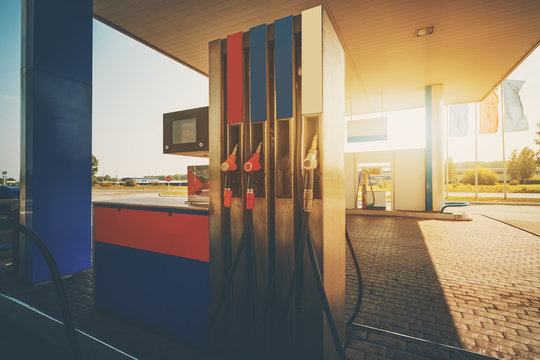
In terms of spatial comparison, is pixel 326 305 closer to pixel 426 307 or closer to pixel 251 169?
pixel 251 169

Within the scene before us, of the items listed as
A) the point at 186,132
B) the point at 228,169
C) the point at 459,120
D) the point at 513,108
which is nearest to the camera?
the point at 228,169

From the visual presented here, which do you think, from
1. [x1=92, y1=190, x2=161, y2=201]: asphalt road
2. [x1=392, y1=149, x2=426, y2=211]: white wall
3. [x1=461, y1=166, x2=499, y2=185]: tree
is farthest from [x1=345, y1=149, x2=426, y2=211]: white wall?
[x1=461, y1=166, x2=499, y2=185]: tree

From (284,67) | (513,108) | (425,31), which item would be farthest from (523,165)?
(284,67)

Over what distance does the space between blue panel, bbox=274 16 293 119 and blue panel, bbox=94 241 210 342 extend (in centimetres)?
126

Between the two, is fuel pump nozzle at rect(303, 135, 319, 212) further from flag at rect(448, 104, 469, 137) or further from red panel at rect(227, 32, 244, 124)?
flag at rect(448, 104, 469, 137)

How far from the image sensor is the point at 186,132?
2.38m

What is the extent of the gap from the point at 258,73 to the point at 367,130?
9.21m

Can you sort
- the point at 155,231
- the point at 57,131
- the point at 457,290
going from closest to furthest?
the point at 155,231
the point at 457,290
the point at 57,131

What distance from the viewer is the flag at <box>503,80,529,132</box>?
44.0 ft

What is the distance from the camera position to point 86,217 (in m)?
3.79

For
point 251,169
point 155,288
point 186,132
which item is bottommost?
point 155,288

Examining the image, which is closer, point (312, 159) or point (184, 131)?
point (312, 159)

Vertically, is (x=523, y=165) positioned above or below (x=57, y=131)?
above

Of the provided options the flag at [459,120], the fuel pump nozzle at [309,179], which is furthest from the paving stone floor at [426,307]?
the flag at [459,120]
